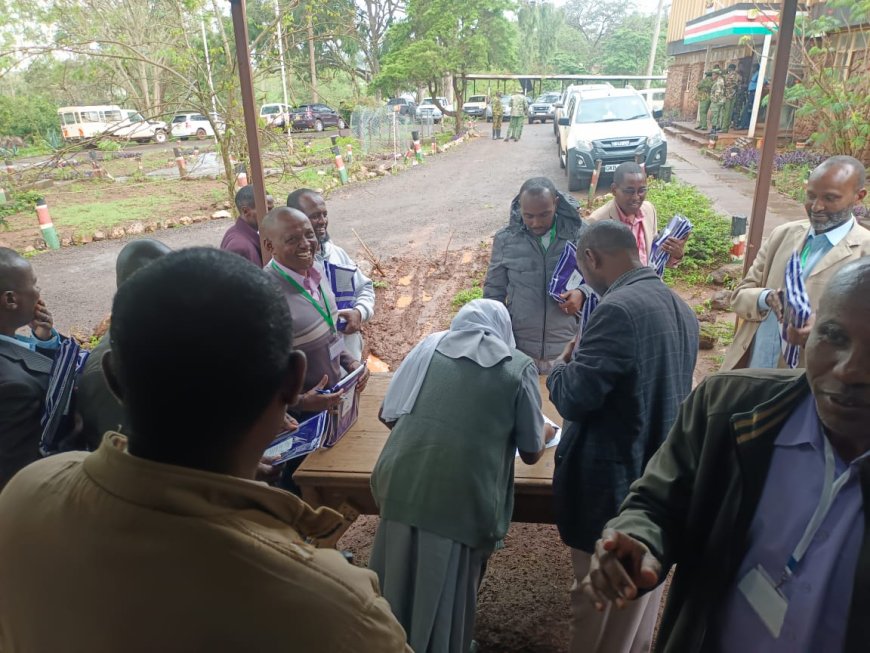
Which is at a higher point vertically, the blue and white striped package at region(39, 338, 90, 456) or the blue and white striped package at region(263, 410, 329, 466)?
the blue and white striped package at region(39, 338, 90, 456)

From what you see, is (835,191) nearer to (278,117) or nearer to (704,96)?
(278,117)

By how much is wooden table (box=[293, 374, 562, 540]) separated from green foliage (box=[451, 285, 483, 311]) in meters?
4.09

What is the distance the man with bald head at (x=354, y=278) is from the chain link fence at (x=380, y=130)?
14053 millimetres

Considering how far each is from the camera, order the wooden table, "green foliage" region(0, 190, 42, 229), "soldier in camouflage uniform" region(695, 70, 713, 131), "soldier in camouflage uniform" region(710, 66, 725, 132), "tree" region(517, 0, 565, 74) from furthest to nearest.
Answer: "tree" region(517, 0, 565, 74) → "soldier in camouflage uniform" region(695, 70, 713, 131) → "soldier in camouflage uniform" region(710, 66, 725, 132) → "green foliage" region(0, 190, 42, 229) → the wooden table

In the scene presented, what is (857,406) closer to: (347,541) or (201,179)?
(347,541)

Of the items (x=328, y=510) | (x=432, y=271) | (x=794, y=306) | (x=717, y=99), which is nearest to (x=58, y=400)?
(x=328, y=510)

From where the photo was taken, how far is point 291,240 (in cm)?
274

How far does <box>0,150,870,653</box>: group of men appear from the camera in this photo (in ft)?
2.47

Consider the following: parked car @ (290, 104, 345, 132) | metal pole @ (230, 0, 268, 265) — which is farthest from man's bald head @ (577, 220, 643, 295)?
parked car @ (290, 104, 345, 132)

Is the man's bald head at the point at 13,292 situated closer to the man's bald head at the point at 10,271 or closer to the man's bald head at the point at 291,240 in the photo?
the man's bald head at the point at 10,271

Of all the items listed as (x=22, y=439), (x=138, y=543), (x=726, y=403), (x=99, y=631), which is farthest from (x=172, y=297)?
(x=22, y=439)

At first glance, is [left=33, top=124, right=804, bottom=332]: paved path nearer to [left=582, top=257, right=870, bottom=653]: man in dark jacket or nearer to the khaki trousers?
the khaki trousers

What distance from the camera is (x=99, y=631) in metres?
0.74

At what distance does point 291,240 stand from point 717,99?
675 inches
